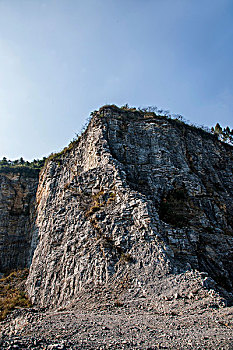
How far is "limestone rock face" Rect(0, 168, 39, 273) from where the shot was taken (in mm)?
27844

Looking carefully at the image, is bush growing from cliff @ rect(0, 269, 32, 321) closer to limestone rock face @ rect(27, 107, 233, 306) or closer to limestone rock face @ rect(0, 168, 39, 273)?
limestone rock face @ rect(27, 107, 233, 306)

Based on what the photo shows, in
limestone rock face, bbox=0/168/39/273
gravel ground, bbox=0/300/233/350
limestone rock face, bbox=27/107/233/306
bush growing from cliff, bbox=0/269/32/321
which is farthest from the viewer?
limestone rock face, bbox=0/168/39/273

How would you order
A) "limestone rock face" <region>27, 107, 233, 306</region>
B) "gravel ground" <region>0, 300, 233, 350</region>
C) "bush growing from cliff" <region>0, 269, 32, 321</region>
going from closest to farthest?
"gravel ground" <region>0, 300, 233, 350</region>, "limestone rock face" <region>27, 107, 233, 306</region>, "bush growing from cliff" <region>0, 269, 32, 321</region>

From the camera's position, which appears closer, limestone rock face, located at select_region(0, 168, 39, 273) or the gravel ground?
the gravel ground

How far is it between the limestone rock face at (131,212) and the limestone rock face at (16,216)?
5.39 metres

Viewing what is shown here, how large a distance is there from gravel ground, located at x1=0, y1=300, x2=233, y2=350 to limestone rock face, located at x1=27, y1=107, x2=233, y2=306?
6.45 feet

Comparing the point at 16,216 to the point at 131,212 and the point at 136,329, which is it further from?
the point at 136,329

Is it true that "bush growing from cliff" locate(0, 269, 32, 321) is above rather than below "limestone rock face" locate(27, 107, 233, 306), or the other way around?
below

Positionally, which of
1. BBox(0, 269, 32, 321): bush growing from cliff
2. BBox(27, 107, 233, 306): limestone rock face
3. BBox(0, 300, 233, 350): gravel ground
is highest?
BBox(27, 107, 233, 306): limestone rock face

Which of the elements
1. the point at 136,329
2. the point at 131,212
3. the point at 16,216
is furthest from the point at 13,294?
the point at 16,216

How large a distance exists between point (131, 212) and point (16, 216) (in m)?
20.6

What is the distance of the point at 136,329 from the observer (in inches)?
352

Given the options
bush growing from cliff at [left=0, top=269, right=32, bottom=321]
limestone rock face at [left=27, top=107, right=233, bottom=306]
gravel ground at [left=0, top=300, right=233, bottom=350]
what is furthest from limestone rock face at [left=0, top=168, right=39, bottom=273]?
gravel ground at [left=0, top=300, right=233, bottom=350]

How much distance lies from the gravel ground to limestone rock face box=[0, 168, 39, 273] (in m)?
16.4
